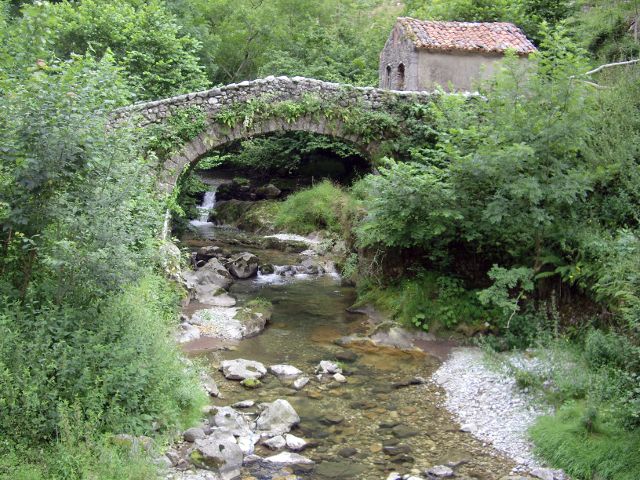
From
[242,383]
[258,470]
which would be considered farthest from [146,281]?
[258,470]

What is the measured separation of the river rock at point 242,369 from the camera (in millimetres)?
8586

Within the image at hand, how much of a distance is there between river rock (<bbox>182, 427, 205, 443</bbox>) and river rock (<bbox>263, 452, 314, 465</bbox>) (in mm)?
747

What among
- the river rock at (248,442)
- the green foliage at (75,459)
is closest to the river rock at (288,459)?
the river rock at (248,442)

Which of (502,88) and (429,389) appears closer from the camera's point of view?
(429,389)

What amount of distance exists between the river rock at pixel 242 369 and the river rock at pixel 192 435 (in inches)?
83.4

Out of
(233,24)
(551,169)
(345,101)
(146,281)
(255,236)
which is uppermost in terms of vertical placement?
(233,24)

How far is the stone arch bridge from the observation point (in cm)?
1358

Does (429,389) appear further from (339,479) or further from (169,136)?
(169,136)

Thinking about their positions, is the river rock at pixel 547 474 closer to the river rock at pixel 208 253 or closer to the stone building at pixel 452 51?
the river rock at pixel 208 253

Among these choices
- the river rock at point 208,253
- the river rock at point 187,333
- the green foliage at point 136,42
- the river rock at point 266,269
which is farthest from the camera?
the river rock at point 208,253

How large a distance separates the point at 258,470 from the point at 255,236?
1530cm

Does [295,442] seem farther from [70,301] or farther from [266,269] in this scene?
[266,269]

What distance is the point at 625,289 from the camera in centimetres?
712

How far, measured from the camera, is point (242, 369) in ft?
28.8
